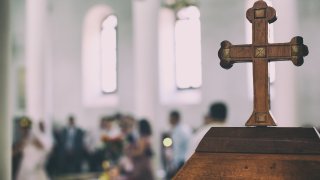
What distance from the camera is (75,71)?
52.3 feet

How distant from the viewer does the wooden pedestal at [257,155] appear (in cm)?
136

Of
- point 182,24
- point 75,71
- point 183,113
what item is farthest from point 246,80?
point 75,71

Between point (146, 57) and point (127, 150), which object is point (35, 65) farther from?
point (127, 150)

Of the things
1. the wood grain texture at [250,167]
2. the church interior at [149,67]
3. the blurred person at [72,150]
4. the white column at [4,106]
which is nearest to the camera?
the wood grain texture at [250,167]

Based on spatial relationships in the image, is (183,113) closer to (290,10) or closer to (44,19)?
(44,19)

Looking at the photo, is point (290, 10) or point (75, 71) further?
point (75, 71)

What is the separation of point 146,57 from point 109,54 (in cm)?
481

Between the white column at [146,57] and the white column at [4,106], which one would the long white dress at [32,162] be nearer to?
the white column at [146,57]

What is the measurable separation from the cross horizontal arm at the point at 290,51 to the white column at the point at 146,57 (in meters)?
9.39

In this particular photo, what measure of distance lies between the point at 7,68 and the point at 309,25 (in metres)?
8.04

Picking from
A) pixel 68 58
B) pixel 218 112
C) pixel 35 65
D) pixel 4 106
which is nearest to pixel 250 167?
pixel 4 106

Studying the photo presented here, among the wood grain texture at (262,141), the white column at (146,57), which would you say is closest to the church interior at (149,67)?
the white column at (146,57)

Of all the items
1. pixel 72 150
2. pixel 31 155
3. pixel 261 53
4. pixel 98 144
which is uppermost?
pixel 261 53

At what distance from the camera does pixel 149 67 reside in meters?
11.1
